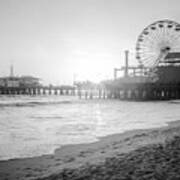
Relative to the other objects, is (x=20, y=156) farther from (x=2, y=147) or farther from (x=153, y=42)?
(x=153, y=42)

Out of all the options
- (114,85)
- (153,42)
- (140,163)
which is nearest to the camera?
(140,163)

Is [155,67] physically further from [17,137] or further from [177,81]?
[17,137]

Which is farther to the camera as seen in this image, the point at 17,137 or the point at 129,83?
the point at 129,83

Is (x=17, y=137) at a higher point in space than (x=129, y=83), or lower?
lower

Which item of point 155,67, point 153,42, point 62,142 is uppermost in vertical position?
point 153,42

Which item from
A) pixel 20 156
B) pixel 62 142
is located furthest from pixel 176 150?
pixel 62 142

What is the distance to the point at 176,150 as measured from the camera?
13.2ft

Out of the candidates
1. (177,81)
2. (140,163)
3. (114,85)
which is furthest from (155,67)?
(140,163)

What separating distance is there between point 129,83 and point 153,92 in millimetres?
4982

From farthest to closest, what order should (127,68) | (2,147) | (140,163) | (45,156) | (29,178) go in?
(127,68) < (2,147) < (45,156) < (29,178) < (140,163)

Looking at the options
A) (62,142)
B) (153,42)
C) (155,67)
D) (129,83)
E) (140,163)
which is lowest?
(62,142)

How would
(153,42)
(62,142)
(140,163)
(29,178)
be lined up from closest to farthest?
(140,163) < (29,178) < (62,142) < (153,42)

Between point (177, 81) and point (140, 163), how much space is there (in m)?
40.9

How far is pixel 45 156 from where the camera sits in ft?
18.8
